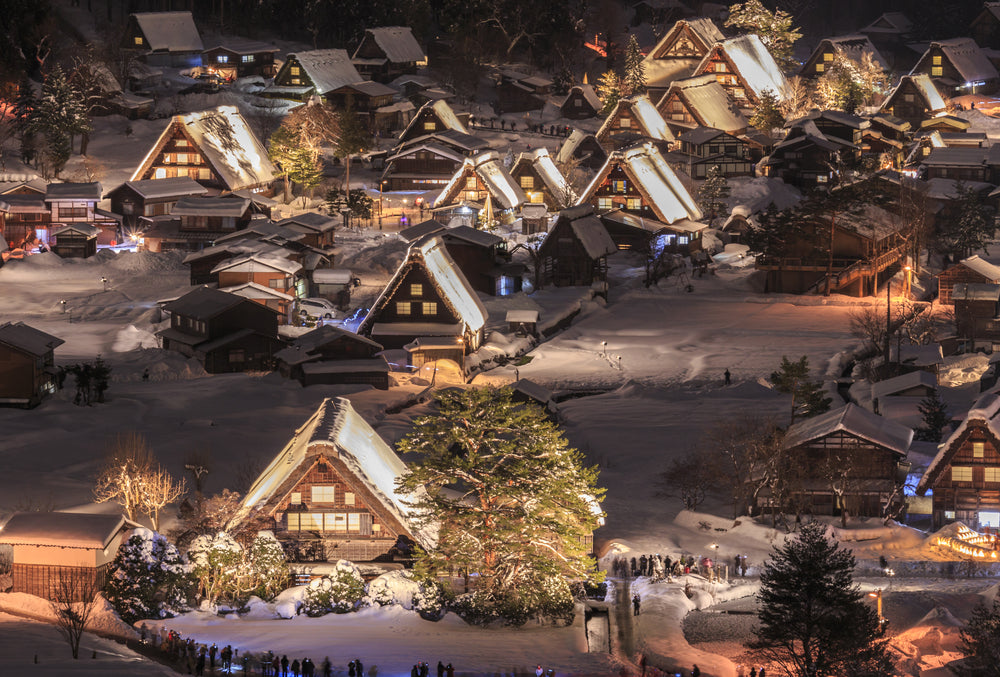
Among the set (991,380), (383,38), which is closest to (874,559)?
(991,380)

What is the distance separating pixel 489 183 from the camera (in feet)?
237

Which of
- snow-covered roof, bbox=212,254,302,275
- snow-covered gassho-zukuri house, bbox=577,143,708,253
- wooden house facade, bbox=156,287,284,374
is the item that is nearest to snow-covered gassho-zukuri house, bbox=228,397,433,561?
wooden house facade, bbox=156,287,284,374

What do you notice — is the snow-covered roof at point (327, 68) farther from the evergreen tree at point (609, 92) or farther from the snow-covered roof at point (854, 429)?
the snow-covered roof at point (854, 429)

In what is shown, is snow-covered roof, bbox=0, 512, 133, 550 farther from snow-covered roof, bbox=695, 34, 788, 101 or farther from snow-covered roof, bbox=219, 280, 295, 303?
snow-covered roof, bbox=695, 34, 788, 101

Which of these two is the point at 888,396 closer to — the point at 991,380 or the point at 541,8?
the point at 991,380

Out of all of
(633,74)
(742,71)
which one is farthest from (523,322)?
(633,74)

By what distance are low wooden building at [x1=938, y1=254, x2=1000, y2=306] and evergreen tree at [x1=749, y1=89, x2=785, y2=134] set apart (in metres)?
25.0

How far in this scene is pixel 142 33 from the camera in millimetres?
90375

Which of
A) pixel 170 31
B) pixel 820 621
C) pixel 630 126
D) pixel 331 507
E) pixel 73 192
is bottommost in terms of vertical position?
pixel 820 621

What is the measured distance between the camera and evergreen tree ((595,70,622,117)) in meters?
89.6

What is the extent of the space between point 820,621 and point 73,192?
48523 mm

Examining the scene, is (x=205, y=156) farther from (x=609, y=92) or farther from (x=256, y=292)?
(x=609, y=92)

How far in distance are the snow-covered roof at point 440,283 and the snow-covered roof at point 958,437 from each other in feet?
63.4

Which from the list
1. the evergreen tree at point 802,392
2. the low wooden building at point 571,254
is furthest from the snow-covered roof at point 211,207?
the evergreen tree at point 802,392
